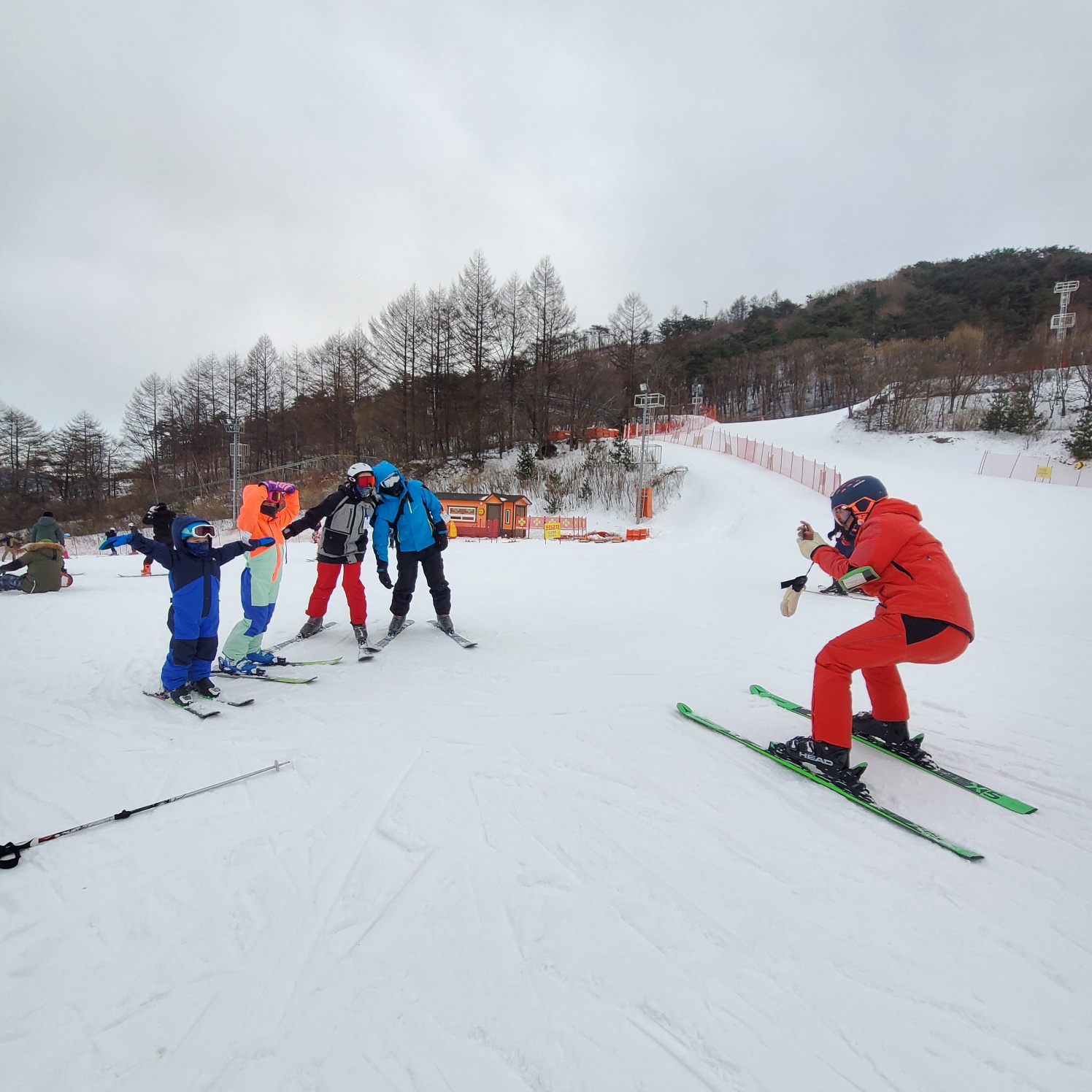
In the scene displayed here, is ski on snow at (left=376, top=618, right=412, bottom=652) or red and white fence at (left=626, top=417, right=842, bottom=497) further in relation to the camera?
red and white fence at (left=626, top=417, right=842, bottom=497)

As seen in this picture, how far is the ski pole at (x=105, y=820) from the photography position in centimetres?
227

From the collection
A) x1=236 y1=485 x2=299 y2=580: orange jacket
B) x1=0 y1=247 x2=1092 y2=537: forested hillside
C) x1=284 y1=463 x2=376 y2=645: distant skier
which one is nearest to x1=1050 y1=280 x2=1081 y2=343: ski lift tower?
x1=0 y1=247 x2=1092 y2=537: forested hillside

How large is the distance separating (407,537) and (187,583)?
2.15 meters

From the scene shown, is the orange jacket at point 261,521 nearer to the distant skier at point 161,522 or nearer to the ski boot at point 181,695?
the distant skier at point 161,522

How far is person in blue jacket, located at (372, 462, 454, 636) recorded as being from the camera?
5.74m

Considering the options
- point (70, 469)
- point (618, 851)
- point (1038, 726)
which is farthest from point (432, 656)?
point (70, 469)

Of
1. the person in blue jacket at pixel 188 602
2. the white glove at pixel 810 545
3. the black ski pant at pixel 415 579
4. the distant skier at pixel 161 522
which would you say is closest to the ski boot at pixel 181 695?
the person in blue jacket at pixel 188 602

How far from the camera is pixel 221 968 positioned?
70.4 inches

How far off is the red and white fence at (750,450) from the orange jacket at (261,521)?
49.7 feet

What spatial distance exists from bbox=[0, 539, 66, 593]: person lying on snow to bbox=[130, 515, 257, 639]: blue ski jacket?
6.95m

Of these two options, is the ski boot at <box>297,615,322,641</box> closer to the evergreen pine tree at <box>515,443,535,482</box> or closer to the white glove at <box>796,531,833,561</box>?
the white glove at <box>796,531,833,561</box>

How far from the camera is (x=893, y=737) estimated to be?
3365mm

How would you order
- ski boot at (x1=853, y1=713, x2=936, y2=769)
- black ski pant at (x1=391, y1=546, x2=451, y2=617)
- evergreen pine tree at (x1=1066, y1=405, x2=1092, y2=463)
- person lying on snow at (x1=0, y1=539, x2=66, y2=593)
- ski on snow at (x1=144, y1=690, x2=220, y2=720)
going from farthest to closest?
evergreen pine tree at (x1=1066, y1=405, x2=1092, y2=463) → person lying on snow at (x1=0, y1=539, x2=66, y2=593) → black ski pant at (x1=391, y1=546, x2=451, y2=617) → ski on snow at (x1=144, y1=690, x2=220, y2=720) → ski boot at (x1=853, y1=713, x2=936, y2=769)

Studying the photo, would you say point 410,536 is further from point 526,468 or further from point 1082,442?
point 1082,442
